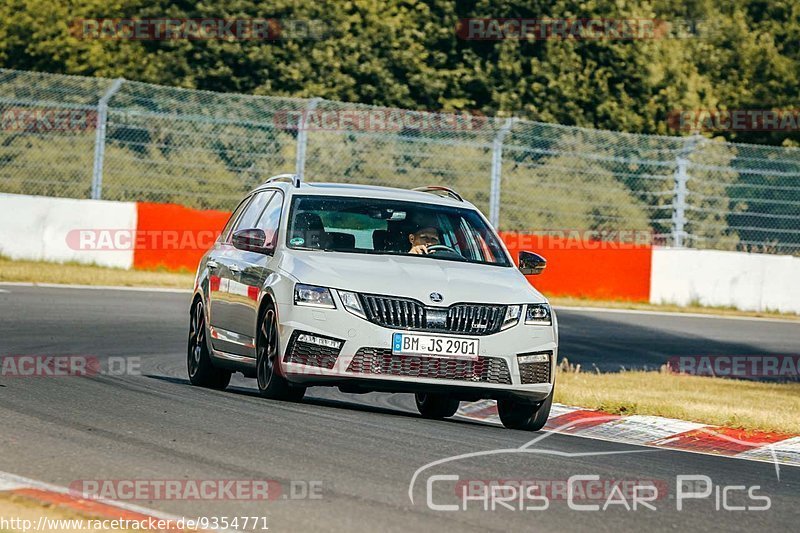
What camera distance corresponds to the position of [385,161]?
27047 mm

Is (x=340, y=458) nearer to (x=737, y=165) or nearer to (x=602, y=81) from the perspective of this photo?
(x=737, y=165)

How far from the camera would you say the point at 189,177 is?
86.9 ft

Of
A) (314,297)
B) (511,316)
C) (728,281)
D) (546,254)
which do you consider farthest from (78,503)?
(728,281)

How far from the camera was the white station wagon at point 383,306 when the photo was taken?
10.1 meters

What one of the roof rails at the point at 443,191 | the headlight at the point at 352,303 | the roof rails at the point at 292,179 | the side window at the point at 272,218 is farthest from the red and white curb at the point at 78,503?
the roof rails at the point at 443,191

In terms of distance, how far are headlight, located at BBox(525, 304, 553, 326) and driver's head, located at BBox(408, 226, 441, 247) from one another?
119 centimetres

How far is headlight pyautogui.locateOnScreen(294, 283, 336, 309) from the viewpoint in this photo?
10.1 meters

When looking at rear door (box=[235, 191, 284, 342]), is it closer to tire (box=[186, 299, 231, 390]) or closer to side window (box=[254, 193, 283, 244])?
side window (box=[254, 193, 283, 244])

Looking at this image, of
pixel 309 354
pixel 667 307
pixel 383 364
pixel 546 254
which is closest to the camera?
pixel 383 364

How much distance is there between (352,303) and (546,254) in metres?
15.9

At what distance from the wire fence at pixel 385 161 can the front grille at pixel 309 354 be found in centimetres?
1565

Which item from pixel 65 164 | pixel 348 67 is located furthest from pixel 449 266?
pixel 348 67

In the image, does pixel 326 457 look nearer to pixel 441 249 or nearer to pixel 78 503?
pixel 78 503

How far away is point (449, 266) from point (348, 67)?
1162 inches
